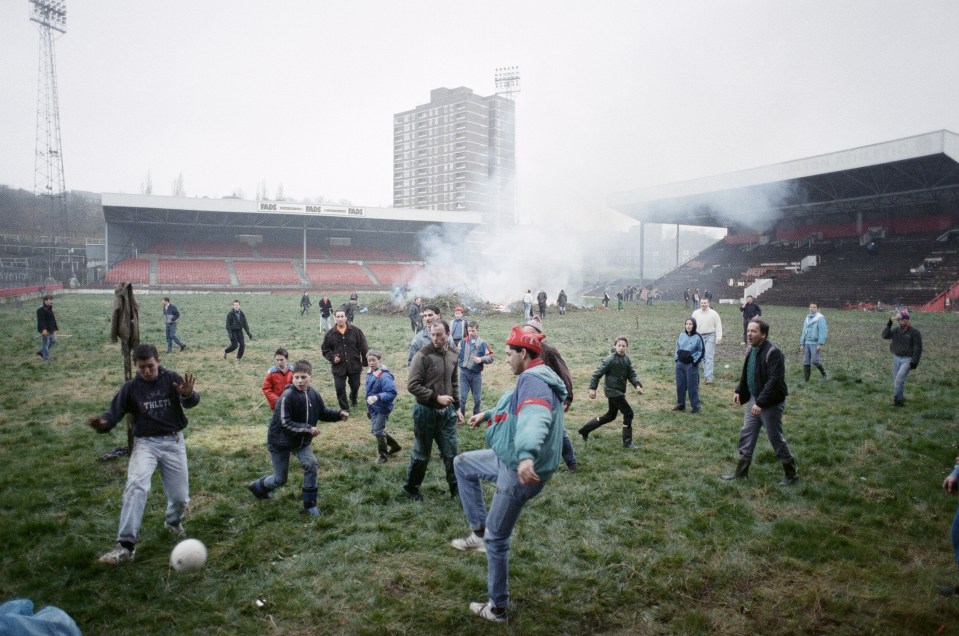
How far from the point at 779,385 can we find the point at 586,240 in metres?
43.5

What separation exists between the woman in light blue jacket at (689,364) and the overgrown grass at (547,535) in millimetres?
394

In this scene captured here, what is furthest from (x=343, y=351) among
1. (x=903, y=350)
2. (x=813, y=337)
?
(x=813, y=337)

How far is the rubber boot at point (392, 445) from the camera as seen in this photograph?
7.21 meters

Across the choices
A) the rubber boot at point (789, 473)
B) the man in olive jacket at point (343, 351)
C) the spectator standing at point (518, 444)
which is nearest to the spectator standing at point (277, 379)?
the man in olive jacket at point (343, 351)

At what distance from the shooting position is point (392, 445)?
724 centimetres

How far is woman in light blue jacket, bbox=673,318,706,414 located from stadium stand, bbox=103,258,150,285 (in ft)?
162

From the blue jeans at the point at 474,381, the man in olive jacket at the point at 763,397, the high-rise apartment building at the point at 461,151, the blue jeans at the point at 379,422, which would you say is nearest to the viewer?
the man in olive jacket at the point at 763,397

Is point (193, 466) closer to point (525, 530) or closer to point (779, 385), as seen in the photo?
point (525, 530)

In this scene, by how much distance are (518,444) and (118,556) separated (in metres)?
3.52

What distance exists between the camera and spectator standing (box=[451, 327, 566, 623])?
11.4 feet

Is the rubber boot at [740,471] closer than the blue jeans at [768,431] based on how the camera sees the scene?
No

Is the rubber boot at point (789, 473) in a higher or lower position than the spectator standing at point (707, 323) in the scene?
lower

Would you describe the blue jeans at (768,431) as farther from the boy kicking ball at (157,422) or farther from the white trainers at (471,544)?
the boy kicking ball at (157,422)

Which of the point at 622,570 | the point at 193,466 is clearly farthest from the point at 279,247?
the point at 622,570
